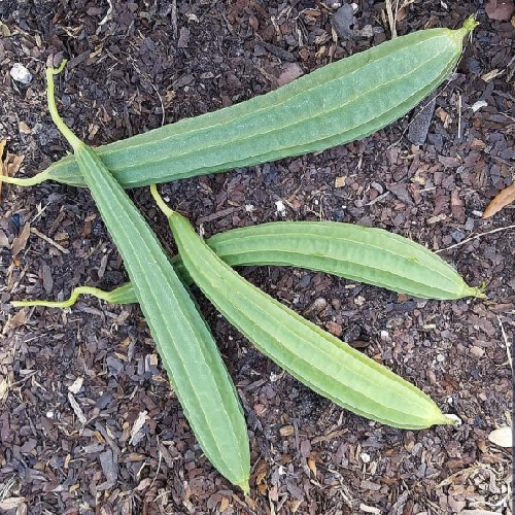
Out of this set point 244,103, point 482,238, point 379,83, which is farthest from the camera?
point 482,238

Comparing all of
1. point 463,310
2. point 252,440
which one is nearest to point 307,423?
point 252,440

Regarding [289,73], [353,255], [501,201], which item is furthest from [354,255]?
[289,73]

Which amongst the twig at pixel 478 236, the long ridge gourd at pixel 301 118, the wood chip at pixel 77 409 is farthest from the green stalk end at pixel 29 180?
the twig at pixel 478 236

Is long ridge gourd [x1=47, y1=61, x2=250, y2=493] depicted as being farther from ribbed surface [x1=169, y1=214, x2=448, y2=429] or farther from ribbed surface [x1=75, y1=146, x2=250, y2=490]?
ribbed surface [x1=169, y1=214, x2=448, y2=429]

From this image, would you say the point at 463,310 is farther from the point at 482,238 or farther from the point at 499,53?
the point at 499,53

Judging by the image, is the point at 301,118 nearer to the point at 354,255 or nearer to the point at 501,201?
the point at 354,255

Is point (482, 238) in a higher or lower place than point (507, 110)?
lower

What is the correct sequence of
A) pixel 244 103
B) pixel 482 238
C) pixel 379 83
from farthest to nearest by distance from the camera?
pixel 482 238
pixel 244 103
pixel 379 83

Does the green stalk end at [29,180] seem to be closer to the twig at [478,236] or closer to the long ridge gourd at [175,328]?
the long ridge gourd at [175,328]
